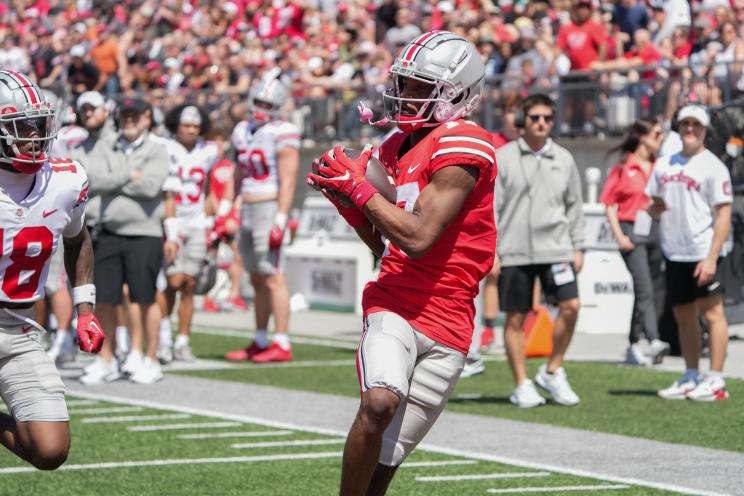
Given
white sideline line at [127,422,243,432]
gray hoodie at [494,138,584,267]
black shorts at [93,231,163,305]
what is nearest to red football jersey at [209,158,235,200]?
black shorts at [93,231,163,305]

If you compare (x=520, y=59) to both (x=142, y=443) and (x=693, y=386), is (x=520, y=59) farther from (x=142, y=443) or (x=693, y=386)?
(x=142, y=443)

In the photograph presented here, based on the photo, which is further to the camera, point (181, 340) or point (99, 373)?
point (181, 340)

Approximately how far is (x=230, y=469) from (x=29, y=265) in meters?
1.99

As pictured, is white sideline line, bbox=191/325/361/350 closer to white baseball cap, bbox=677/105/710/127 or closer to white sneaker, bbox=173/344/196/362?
white sneaker, bbox=173/344/196/362

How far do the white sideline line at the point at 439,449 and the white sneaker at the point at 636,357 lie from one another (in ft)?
12.6

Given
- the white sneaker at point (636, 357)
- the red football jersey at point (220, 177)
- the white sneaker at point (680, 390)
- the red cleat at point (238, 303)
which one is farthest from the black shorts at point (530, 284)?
the red cleat at point (238, 303)

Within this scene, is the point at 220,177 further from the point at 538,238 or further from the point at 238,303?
the point at 538,238

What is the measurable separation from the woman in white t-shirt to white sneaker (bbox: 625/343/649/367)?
6.21 ft

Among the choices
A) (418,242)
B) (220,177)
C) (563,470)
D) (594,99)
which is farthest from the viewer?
(594,99)

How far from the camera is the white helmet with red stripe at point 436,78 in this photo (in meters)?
5.55

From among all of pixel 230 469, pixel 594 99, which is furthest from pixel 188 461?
pixel 594 99

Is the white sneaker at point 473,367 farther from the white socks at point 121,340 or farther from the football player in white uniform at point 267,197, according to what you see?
the white socks at point 121,340

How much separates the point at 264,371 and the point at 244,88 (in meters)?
10.6

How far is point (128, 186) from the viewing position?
11016mm
